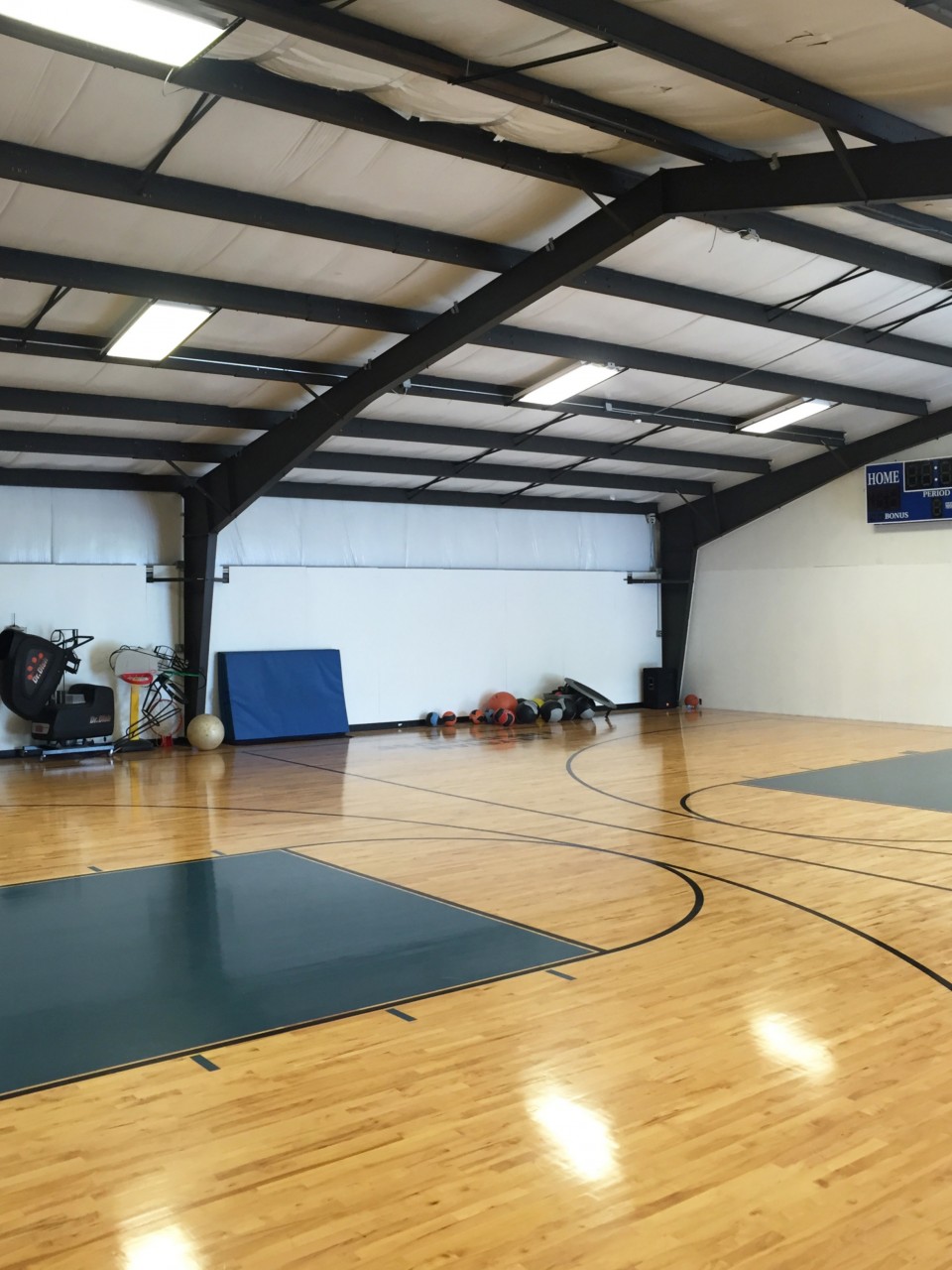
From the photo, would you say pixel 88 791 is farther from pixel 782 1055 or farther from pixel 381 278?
pixel 782 1055

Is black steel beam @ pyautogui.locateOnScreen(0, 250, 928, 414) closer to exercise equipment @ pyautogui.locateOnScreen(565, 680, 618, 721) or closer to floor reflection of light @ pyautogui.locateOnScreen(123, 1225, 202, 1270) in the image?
exercise equipment @ pyautogui.locateOnScreen(565, 680, 618, 721)

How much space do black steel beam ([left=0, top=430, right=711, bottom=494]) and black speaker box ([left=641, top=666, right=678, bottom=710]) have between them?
272 cm

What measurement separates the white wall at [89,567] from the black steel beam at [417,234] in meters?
6.42

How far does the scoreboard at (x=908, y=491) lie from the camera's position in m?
13.9

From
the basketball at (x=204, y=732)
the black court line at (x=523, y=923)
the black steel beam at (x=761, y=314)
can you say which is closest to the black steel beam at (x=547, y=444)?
the black steel beam at (x=761, y=314)

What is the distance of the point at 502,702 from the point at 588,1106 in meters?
12.0

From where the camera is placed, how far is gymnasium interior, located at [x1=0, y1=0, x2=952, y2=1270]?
10.2 feet

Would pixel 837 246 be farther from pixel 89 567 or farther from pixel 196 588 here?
pixel 89 567

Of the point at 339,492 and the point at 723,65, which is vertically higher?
the point at 723,65

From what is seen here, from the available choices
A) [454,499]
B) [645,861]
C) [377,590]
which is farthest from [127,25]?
[454,499]

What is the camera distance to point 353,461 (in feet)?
43.0

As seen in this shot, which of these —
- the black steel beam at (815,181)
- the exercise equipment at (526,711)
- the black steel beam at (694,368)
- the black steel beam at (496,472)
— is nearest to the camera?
the black steel beam at (815,181)

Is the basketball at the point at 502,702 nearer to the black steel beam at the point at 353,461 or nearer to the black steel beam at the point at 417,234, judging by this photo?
the black steel beam at the point at 353,461

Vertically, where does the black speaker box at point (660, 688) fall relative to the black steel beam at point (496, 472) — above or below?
below
